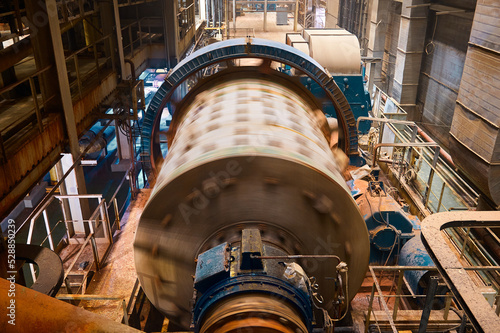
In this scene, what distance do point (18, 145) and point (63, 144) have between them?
5.08ft

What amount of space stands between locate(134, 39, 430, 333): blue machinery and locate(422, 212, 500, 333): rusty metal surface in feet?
Result: 1.85

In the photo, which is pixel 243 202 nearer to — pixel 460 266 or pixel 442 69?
pixel 460 266

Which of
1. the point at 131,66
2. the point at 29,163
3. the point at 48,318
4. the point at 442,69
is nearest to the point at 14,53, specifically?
the point at 29,163

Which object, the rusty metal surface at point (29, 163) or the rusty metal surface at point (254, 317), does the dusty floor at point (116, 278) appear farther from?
the rusty metal surface at point (254, 317)

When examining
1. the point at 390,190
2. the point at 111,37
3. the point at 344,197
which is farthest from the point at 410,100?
the point at 344,197

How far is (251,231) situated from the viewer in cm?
276

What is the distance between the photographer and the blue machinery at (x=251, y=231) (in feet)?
7.97

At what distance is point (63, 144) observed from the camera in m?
6.57

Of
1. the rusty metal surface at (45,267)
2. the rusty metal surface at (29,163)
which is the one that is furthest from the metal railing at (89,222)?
the rusty metal surface at (45,267)

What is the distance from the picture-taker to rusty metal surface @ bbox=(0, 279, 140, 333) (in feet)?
5.95

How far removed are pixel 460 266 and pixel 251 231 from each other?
1.27m

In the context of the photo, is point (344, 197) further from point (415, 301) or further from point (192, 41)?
point (192, 41)

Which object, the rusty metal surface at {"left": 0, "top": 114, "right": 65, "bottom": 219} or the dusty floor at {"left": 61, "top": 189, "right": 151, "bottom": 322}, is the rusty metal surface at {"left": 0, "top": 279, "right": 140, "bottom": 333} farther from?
the rusty metal surface at {"left": 0, "top": 114, "right": 65, "bottom": 219}

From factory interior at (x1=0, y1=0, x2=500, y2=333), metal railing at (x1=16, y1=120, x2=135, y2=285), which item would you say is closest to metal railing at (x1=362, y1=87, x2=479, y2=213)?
factory interior at (x1=0, y1=0, x2=500, y2=333)
